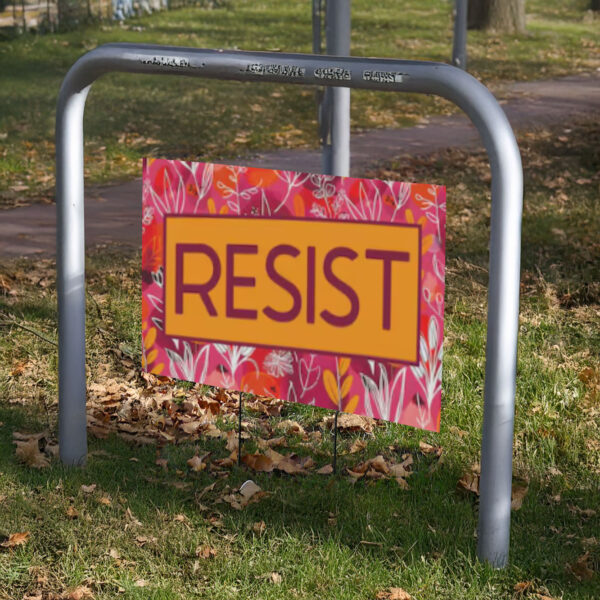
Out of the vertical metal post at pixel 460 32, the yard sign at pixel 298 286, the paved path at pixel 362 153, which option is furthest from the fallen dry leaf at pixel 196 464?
the vertical metal post at pixel 460 32

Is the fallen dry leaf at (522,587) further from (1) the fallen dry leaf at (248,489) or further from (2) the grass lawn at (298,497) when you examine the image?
(1) the fallen dry leaf at (248,489)

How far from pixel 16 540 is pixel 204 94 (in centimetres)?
1149

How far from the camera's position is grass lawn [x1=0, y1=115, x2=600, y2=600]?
3.30 m

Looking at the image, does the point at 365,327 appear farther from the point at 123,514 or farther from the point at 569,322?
the point at 569,322

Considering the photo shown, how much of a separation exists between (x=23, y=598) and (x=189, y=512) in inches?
27.5

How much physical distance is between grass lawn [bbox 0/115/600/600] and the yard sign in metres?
0.41

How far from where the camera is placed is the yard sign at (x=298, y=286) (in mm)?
3414

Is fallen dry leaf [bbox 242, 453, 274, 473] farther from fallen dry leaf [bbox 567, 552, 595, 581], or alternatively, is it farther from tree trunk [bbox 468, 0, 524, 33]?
tree trunk [bbox 468, 0, 524, 33]

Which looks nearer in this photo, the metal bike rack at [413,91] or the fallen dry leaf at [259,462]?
the metal bike rack at [413,91]

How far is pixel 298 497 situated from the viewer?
3.81 metres

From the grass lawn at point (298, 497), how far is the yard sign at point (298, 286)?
1.34ft

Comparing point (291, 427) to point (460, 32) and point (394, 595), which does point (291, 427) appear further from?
point (460, 32)

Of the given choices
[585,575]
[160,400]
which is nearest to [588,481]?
[585,575]

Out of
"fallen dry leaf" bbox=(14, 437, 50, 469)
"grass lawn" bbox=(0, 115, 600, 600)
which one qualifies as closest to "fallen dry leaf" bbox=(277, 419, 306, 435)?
"grass lawn" bbox=(0, 115, 600, 600)
